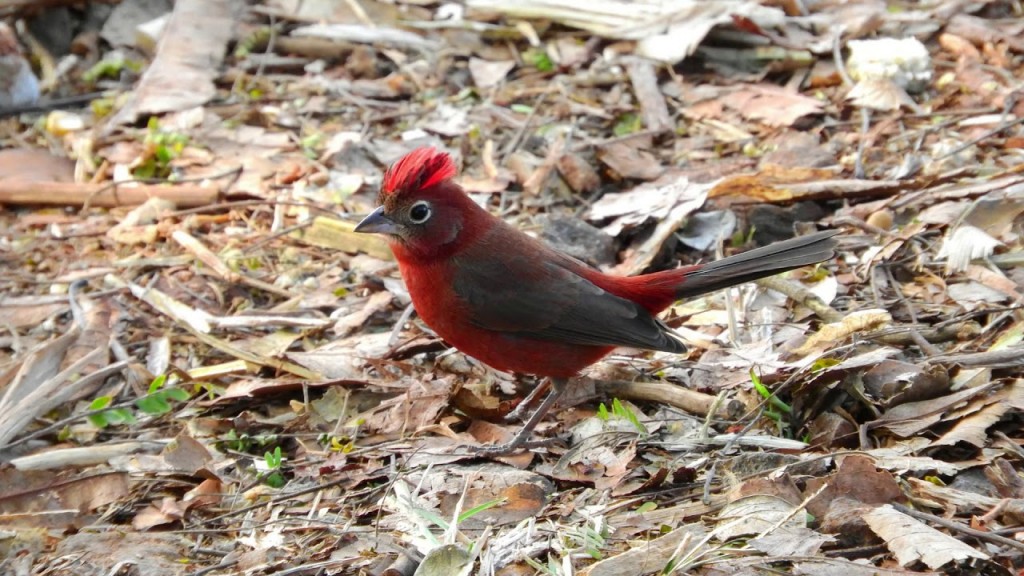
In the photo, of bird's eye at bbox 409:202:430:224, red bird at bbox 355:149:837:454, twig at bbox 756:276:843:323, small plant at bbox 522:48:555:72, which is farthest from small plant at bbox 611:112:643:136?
bird's eye at bbox 409:202:430:224

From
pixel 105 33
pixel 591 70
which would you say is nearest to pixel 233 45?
pixel 105 33

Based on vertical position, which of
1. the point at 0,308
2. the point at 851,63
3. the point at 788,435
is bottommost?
the point at 0,308

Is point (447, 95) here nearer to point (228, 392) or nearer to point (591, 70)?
point (591, 70)

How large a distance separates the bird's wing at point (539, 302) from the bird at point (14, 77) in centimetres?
428

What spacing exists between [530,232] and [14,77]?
156 inches

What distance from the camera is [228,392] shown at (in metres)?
4.88

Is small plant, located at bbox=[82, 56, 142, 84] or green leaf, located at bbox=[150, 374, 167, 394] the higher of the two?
small plant, located at bbox=[82, 56, 142, 84]

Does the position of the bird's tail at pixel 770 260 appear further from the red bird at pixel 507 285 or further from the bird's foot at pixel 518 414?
the bird's foot at pixel 518 414

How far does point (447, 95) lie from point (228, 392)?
10.3 feet

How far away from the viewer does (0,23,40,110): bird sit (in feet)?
24.0

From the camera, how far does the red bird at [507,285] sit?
4629mm

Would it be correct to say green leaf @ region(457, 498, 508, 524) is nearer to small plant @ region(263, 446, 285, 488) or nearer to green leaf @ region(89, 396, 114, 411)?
small plant @ region(263, 446, 285, 488)

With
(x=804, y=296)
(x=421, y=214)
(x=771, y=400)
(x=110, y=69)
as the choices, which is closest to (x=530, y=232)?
(x=421, y=214)

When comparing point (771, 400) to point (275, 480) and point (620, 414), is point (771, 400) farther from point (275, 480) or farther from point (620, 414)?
point (275, 480)
